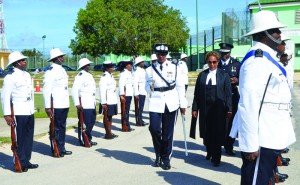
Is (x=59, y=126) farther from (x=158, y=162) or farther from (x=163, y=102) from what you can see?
(x=163, y=102)

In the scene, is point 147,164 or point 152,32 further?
point 152,32

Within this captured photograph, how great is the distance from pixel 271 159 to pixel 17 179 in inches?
178

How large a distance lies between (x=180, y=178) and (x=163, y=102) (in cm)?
146

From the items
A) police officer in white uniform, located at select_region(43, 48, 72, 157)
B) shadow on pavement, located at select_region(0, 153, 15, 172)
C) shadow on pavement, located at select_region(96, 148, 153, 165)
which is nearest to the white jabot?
shadow on pavement, located at select_region(96, 148, 153, 165)

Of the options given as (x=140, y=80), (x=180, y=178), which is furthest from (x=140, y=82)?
(x=180, y=178)

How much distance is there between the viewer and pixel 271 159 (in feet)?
14.0

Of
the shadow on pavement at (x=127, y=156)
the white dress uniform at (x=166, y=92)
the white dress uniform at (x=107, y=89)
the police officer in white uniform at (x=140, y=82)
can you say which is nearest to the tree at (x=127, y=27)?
the police officer in white uniform at (x=140, y=82)

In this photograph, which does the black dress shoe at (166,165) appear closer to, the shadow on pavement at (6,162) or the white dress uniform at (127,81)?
the shadow on pavement at (6,162)

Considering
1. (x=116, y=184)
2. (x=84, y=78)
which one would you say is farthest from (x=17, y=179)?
(x=84, y=78)

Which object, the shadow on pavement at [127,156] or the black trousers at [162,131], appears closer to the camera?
the black trousers at [162,131]

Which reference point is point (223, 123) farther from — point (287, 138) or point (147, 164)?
point (287, 138)

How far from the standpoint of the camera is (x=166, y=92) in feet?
25.8

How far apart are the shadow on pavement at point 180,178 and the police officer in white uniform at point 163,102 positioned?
427mm

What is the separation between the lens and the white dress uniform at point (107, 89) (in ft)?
36.1
